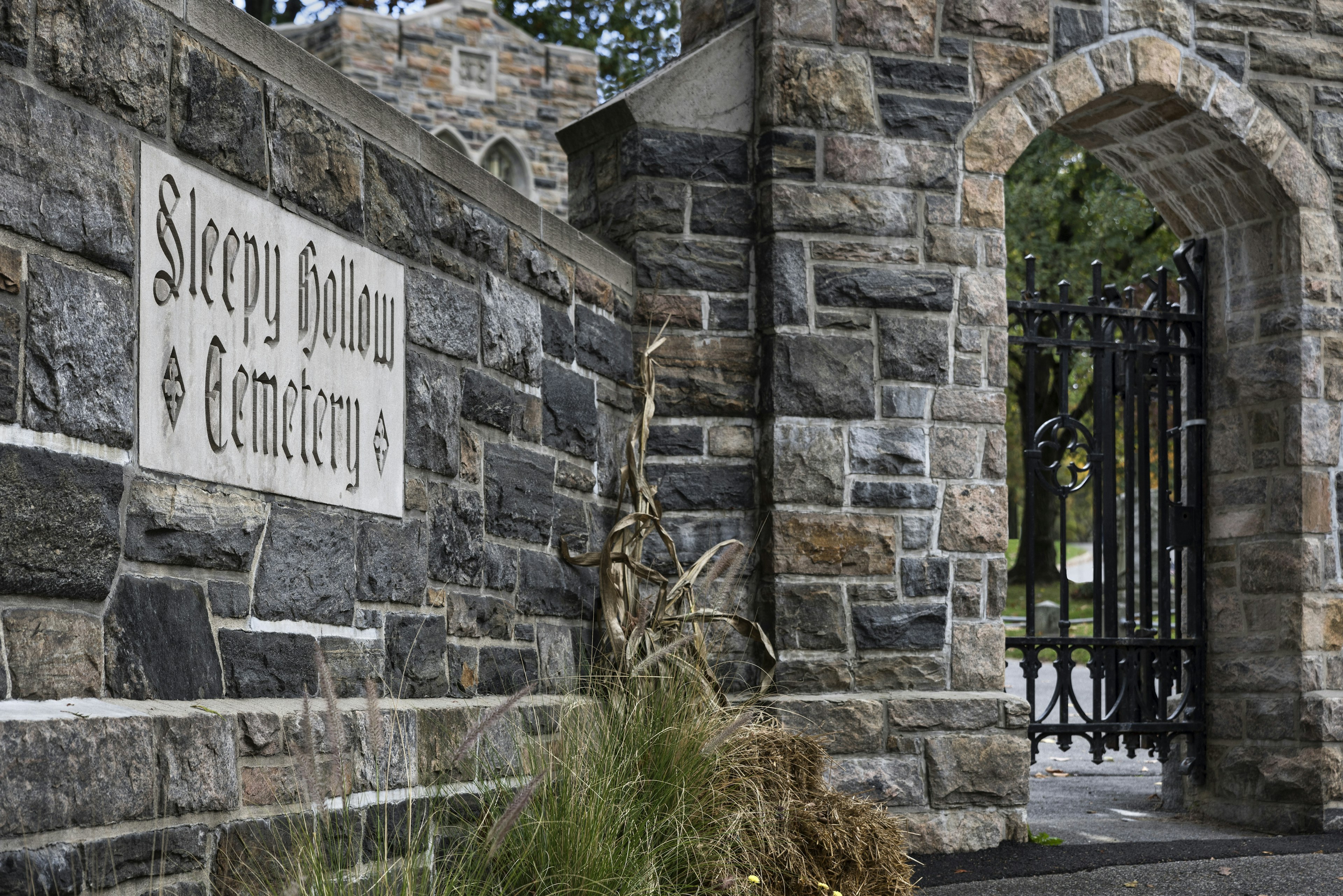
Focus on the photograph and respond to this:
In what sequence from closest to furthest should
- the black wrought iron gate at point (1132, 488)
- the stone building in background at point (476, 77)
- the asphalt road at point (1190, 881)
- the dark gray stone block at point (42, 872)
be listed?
the dark gray stone block at point (42, 872)
the asphalt road at point (1190, 881)
the black wrought iron gate at point (1132, 488)
the stone building in background at point (476, 77)

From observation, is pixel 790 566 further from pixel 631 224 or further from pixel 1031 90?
pixel 1031 90

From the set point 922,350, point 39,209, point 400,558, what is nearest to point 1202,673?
point 922,350

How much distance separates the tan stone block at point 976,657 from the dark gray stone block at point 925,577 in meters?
0.09

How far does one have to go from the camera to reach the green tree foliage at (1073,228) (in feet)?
53.6

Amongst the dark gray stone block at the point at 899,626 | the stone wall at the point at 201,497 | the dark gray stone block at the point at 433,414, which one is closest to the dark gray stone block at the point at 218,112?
the stone wall at the point at 201,497

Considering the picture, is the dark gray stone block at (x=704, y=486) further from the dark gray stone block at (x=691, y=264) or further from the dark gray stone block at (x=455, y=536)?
the dark gray stone block at (x=455, y=536)

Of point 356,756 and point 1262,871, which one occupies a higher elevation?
point 356,756

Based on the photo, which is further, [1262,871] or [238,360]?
[1262,871]

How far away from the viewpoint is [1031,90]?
18.3 ft

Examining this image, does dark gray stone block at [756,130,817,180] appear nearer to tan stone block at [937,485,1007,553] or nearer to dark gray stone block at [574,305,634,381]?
dark gray stone block at [574,305,634,381]

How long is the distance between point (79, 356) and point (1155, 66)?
4.81m

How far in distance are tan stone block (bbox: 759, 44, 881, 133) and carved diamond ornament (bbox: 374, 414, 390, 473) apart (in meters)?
2.52

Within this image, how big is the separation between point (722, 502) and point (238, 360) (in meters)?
2.77

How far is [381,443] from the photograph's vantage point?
3.33m
